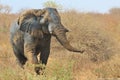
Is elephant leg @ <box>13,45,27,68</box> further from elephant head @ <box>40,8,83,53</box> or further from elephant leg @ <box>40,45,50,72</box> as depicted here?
elephant head @ <box>40,8,83,53</box>

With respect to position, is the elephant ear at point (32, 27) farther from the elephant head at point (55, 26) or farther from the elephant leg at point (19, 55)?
the elephant leg at point (19, 55)

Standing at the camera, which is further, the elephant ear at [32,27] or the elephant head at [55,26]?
the elephant ear at [32,27]

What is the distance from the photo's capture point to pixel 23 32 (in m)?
11.4

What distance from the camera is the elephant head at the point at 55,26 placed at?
1038 centimetres

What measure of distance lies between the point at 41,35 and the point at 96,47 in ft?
35.2

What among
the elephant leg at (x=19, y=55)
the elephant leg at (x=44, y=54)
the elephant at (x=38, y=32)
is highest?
the elephant at (x=38, y=32)

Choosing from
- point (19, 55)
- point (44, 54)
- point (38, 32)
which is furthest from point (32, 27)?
point (19, 55)

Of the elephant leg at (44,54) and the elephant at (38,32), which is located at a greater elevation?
the elephant at (38,32)

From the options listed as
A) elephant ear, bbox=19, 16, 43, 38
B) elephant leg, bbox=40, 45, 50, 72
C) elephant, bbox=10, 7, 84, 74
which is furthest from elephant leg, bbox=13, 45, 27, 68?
elephant ear, bbox=19, 16, 43, 38

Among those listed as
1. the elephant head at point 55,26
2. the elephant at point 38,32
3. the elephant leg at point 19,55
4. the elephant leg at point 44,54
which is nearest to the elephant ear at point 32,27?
the elephant at point 38,32

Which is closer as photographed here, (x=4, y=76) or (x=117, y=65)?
(x=4, y=76)

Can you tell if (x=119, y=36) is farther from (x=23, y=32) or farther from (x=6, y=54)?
(x=23, y=32)

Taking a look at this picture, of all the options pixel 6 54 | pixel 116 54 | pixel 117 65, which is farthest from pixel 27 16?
pixel 116 54

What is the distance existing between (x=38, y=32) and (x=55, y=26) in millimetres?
656
